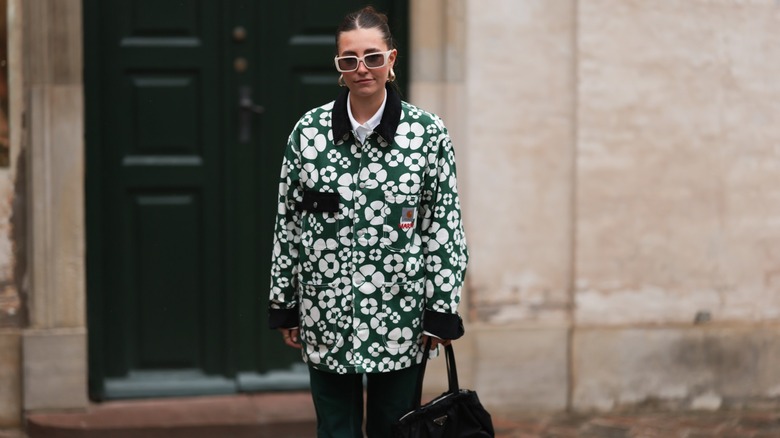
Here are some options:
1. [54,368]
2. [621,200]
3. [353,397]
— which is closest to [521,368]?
[621,200]

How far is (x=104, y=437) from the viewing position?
20.6 ft

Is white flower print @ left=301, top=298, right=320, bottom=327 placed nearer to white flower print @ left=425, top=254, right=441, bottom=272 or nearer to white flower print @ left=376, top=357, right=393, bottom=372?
white flower print @ left=376, top=357, right=393, bottom=372

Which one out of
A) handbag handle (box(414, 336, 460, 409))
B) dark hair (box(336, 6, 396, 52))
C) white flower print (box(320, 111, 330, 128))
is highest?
dark hair (box(336, 6, 396, 52))

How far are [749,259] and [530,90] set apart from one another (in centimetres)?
142

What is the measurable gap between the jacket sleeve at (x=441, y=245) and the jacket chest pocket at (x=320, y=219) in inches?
10.9

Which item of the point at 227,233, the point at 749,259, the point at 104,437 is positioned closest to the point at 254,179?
the point at 227,233

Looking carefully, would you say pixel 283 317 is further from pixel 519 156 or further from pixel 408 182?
pixel 519 156

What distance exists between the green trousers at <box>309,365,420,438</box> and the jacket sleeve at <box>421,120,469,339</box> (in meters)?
0.20

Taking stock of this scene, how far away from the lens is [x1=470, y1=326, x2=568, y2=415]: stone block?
676 cm

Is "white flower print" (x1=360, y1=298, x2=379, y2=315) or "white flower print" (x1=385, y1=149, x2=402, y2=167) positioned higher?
"white flower print" (x1=385, y1=149, x2=402, y2=167)

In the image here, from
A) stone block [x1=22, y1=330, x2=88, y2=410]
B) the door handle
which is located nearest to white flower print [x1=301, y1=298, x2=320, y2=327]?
stone block [x1=22, y1=330, x2=88, y2=410]

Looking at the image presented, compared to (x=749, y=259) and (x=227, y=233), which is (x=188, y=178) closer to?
(x=227, y=233)

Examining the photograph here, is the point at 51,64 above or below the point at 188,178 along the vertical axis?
above

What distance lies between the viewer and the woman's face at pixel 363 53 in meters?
4.09
